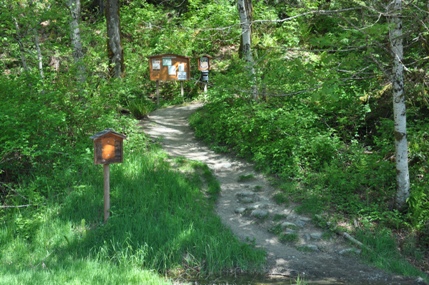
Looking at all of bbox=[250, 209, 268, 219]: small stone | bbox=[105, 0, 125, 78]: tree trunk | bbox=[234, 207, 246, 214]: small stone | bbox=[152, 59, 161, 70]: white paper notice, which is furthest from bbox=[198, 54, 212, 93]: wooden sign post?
bbox=[250, 209, 268, 219]: small stone

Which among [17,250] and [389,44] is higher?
[389,44]

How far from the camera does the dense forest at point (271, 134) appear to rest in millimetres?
7910

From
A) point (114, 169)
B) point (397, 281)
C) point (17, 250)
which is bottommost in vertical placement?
point (397, 281)

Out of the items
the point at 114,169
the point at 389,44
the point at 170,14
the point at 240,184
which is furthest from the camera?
the point at 170,14

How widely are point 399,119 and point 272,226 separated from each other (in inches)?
123

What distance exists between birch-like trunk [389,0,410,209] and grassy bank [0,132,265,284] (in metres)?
3.20

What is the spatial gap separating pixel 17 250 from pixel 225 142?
6.68 metres

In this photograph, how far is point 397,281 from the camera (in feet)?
24.6

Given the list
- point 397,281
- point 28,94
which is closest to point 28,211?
point 28,94

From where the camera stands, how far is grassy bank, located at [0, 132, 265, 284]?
22.6 feet

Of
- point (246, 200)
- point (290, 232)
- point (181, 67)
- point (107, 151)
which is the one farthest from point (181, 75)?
point (290, 232)

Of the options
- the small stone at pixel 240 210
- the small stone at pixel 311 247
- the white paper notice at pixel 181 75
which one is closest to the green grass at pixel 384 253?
the small stone at pixel 311 247

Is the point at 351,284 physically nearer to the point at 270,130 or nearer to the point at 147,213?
the point at 147,213

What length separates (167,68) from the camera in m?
18.1
